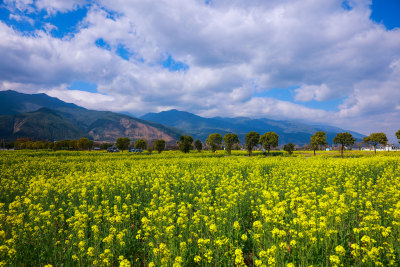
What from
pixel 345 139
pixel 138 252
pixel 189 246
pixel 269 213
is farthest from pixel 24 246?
pixel 345 139

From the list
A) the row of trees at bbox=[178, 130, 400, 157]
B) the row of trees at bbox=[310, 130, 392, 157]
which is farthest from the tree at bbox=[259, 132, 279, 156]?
the row of trees at bbox=[310, 130, 392, 157]

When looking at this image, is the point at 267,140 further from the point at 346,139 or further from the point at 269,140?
the point at 346,139

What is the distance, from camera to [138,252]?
7004 mm

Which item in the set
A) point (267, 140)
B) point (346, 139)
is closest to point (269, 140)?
point (267, 140)

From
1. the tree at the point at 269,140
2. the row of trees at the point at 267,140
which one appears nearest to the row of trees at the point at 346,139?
the row of trees at the point at 267,140

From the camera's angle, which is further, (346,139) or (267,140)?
(267,140)

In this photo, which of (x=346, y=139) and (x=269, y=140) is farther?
(x=269, y=140)

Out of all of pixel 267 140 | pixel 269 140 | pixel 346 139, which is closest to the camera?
pixel 346 139

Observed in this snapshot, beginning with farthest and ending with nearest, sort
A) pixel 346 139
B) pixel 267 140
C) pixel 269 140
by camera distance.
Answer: pixel 267 140
pixel 269 140
pixel 346 139

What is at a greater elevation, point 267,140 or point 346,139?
point 346,139

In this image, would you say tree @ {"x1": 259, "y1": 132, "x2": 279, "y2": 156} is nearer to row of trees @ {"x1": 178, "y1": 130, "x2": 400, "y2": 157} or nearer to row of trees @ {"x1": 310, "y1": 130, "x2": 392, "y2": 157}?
row of trees @ {"x1": 178, "y1": 130, "x2": 400, "y2": 157}

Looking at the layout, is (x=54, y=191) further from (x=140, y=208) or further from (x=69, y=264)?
(x=69, y=264)

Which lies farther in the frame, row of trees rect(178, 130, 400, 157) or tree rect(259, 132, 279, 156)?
tree rect(259, 132, 279, 156)

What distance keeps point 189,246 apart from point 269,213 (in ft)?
9.30
